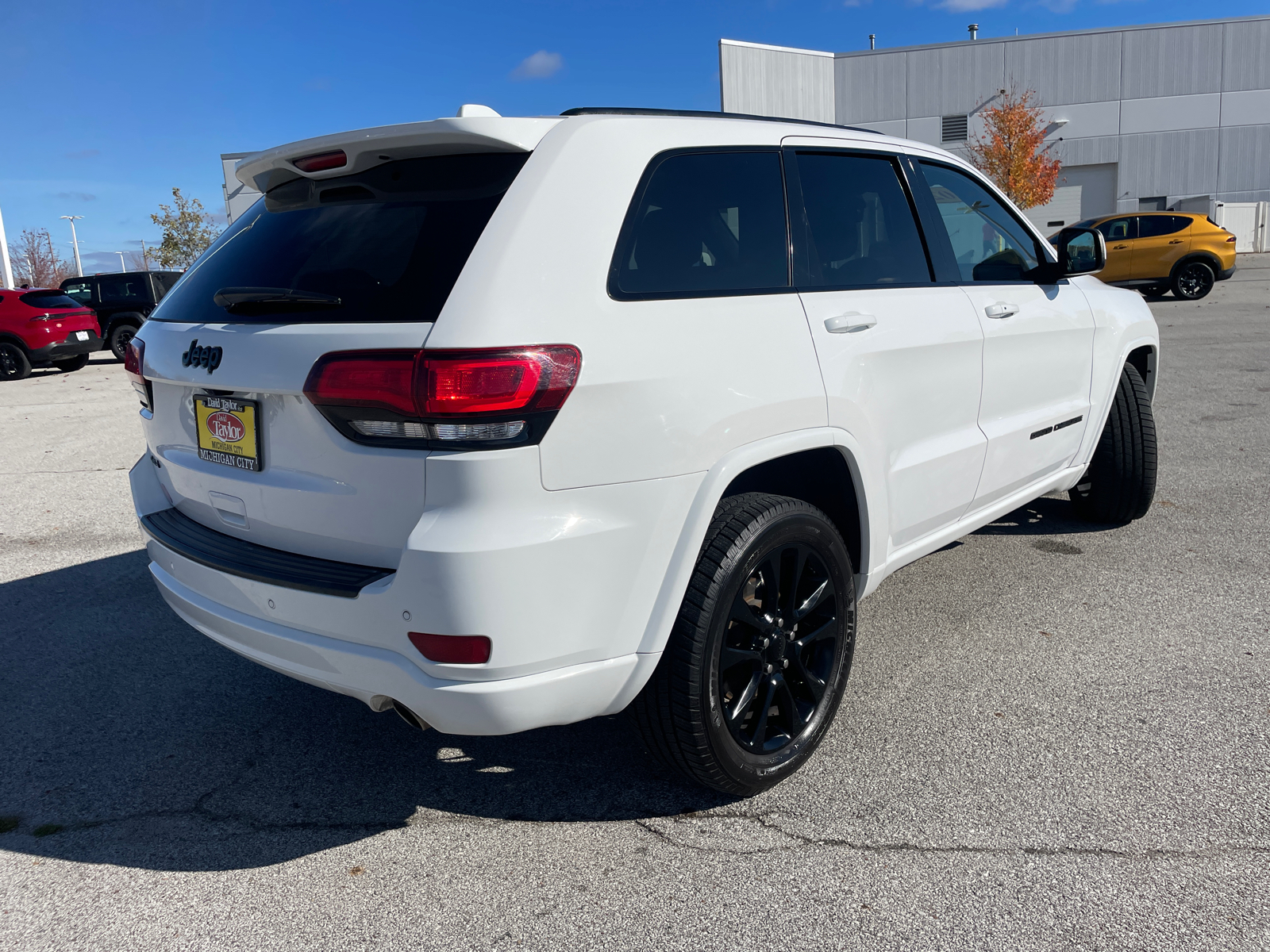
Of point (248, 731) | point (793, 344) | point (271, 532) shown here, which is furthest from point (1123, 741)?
point (248, 731)

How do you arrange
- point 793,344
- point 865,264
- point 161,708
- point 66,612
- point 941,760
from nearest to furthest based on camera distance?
1. point 793,344
2. point 941,760
3. point 865,264
4. point 161,708
5. point 66,612

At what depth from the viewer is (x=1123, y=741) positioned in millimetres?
2908

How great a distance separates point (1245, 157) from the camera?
125 feet

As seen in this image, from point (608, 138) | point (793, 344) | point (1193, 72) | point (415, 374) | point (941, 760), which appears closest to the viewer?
point (415, 374)

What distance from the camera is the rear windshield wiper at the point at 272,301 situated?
2285 millimetres

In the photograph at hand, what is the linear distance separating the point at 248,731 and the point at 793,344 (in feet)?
7.41

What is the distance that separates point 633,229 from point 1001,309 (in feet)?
6.07

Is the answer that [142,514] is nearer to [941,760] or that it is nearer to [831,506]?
[831,506]

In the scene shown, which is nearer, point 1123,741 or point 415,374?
point 415,374

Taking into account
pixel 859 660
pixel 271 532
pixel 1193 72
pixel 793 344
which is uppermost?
pixel 1193 72

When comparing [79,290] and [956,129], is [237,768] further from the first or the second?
[956,129]

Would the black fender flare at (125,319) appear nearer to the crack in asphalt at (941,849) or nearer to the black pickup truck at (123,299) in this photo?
the black pickup truck at (123,299)

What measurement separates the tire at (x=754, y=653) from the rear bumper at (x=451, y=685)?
0.52 ft

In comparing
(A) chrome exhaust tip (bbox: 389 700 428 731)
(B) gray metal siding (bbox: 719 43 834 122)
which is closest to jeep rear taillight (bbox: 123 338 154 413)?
(A) chrome exhaust tip (bbox: 389 700 428 731)
